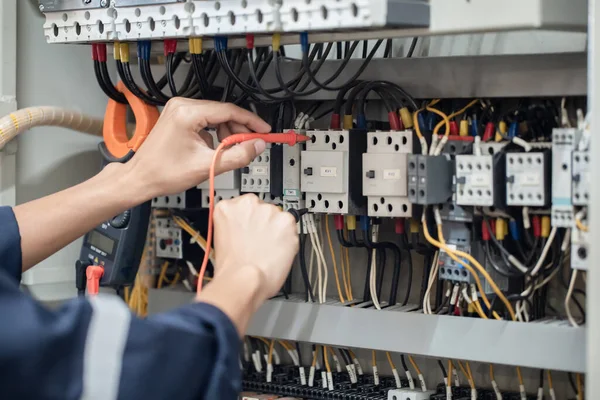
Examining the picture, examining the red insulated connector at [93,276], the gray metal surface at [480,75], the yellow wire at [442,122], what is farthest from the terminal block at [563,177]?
the red insulated connector at [93,276]

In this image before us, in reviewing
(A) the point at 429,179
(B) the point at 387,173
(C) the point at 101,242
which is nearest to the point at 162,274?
(C) the point at 101,242

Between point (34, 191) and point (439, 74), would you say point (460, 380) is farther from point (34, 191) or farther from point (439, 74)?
point (34, 191)

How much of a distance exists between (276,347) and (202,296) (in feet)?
3.11

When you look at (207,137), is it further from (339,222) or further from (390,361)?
(390,361)

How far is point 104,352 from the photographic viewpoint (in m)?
1.03

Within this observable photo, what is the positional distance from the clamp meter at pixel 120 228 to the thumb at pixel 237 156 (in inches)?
15.3

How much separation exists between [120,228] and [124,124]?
248mm

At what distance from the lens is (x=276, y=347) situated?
2.12 m

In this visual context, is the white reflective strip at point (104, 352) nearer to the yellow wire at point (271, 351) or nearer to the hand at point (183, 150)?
the hand at point (183, 150)

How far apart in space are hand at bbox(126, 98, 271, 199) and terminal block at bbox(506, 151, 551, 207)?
473mm

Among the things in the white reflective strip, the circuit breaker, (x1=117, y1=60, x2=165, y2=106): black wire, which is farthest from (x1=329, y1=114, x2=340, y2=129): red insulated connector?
the white reflective strip

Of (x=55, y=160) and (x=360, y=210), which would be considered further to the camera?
(x=55, y=160)

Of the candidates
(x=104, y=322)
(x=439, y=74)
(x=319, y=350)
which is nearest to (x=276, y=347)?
(x=319, y=350)

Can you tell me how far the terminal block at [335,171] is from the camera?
178 centimetres
